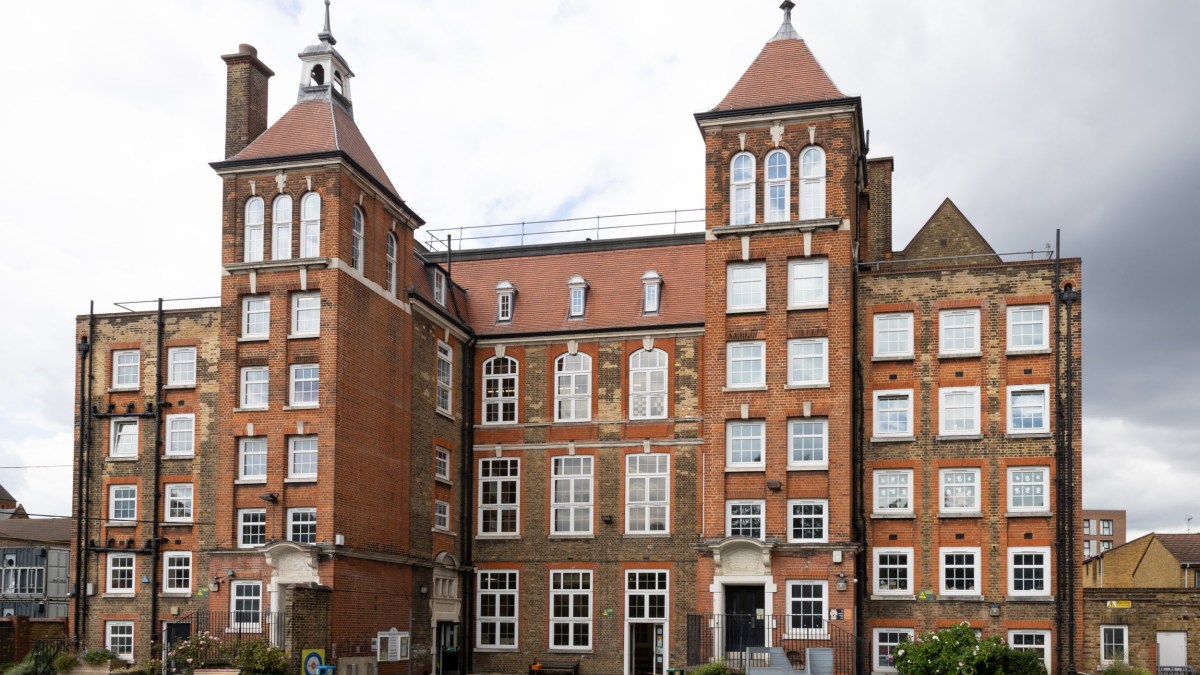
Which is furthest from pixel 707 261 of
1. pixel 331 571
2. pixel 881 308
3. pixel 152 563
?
pixel 152 563

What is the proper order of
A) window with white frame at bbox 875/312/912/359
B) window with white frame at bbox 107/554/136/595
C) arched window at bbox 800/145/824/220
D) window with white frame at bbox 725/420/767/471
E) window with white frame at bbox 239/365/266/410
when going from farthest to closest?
window with white frame at bbox 107/554/136/595
window with white frame at bbox 875/312/912/359
arched window at bbox 800/145/824/220
window with white frame at bbox 725/420/767/471
window with white frame at bbox 239/365/266/410

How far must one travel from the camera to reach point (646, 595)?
136ft

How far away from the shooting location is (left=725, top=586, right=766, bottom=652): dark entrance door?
36219 millimetres

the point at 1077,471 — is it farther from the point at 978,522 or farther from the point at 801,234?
the point at 801,234

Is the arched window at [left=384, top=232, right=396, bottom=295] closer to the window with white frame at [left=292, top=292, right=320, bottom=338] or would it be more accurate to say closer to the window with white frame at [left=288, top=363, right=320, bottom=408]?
the window with white frame at [left=292, top=292, right=320, bottom=338]

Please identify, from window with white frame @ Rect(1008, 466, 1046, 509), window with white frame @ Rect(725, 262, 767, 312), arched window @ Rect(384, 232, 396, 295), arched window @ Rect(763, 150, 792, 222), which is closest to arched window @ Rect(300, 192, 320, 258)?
arched window @ Rect(384, 232, 396, 295)

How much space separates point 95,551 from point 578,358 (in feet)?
54.6

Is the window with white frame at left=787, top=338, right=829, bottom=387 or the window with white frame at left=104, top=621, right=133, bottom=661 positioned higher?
the window with white frame at left=787, top=338, right=829, bottom=387

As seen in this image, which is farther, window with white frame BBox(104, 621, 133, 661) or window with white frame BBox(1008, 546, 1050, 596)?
window with white frame BBox(104, 621, 133, 661)

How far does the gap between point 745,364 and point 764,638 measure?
7.84 metres

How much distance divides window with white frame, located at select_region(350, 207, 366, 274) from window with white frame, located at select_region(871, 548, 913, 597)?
1731 centimetres

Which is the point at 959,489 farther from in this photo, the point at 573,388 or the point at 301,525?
the point at 301,525

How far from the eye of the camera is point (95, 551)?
4188cm

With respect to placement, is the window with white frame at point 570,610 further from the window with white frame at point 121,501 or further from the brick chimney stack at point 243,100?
the brick chimney stack at point 243,100
